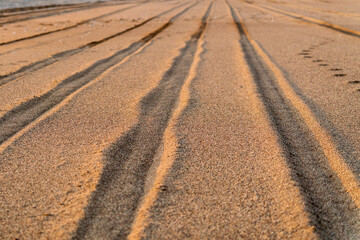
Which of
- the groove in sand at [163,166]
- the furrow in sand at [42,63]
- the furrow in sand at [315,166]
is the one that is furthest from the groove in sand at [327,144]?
the furrow in sand at [42,63]

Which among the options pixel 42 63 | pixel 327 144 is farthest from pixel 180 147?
pixel 42 63

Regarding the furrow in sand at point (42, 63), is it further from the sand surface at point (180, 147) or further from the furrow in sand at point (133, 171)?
the furrow in sand at point (133, 171)

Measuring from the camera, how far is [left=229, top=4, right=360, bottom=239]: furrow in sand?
104 cm

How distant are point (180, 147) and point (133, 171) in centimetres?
27

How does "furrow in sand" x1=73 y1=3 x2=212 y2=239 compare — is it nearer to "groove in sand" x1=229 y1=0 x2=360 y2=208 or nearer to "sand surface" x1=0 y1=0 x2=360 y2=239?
"sand surface" x1=0 y1=0 x2=360 y2=239

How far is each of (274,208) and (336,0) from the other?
13.3m

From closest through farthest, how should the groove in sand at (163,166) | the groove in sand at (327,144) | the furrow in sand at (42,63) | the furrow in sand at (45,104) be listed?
the groove in sand at (163,166), the groove in sand at (327,144), the furrow in sand at (45,104), the furrow in sand at (42,63)

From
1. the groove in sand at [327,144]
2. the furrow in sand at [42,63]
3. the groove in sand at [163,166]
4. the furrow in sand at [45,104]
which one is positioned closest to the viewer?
the groove in sand at [163,166]

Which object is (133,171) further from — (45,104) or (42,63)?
(42,63)

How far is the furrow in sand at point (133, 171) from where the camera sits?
101 cm

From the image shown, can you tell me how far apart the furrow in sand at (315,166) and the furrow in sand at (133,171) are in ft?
1.64

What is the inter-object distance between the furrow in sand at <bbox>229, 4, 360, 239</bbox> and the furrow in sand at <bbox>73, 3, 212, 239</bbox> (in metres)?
0.50

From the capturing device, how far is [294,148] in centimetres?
149

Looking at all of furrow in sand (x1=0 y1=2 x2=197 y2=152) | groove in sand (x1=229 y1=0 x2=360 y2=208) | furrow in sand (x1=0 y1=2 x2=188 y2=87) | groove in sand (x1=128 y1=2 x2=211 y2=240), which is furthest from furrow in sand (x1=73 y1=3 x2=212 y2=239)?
furrow in sand (x1=0 y1=2 x2=188 y2=87)
